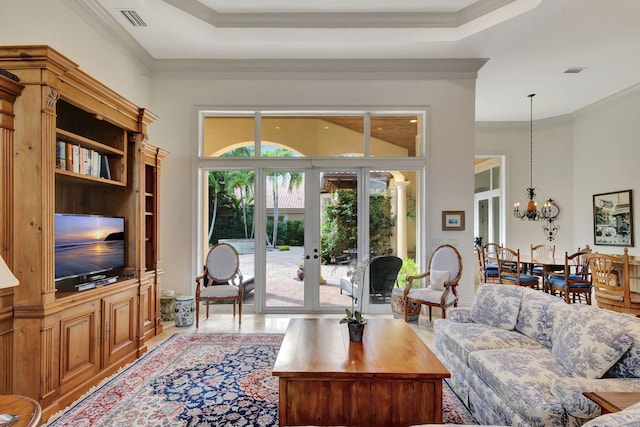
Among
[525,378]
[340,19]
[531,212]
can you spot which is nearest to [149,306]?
[525,378]

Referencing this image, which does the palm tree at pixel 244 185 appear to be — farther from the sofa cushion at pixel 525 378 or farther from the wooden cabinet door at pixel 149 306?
the sofa cushion at pixel 525 378

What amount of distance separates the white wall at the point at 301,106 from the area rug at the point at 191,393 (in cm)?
190

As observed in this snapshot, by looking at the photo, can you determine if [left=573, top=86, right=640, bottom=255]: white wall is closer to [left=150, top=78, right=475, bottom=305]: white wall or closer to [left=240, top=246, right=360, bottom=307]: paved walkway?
[left=150, top=78, right=475, bottom=305]: white wall

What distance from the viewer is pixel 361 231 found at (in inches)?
210

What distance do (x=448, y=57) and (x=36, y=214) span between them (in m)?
5.12

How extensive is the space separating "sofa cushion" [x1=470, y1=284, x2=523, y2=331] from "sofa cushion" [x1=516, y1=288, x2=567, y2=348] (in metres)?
0.06

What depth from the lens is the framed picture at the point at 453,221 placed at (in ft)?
16.9

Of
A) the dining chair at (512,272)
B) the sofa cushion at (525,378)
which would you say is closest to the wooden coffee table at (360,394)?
the sofa cushion at (525,378)

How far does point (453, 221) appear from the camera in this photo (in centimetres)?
515

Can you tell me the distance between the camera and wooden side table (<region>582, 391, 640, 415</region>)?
1.54 meters

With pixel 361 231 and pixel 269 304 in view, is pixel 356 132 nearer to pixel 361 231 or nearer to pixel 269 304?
pixel 361 231

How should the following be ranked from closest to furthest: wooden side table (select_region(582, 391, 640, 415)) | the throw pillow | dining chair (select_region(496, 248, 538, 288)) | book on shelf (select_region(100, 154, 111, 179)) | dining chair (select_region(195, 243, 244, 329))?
wooden side table (select_region(582, 391, 640, 415))
book on shelf (select_region(100, 154, 111, 179))
the throw pillow
dining chair (select_region(195, 243, 244, 329))
dining chair (select_region(496, 248, 538, 288))

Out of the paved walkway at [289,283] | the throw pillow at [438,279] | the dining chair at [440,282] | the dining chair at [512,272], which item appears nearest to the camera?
the dining chair at [440,282]

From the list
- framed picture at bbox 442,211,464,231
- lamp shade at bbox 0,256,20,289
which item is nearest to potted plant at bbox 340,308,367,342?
lamp shade at bbox 0,256,20,289
